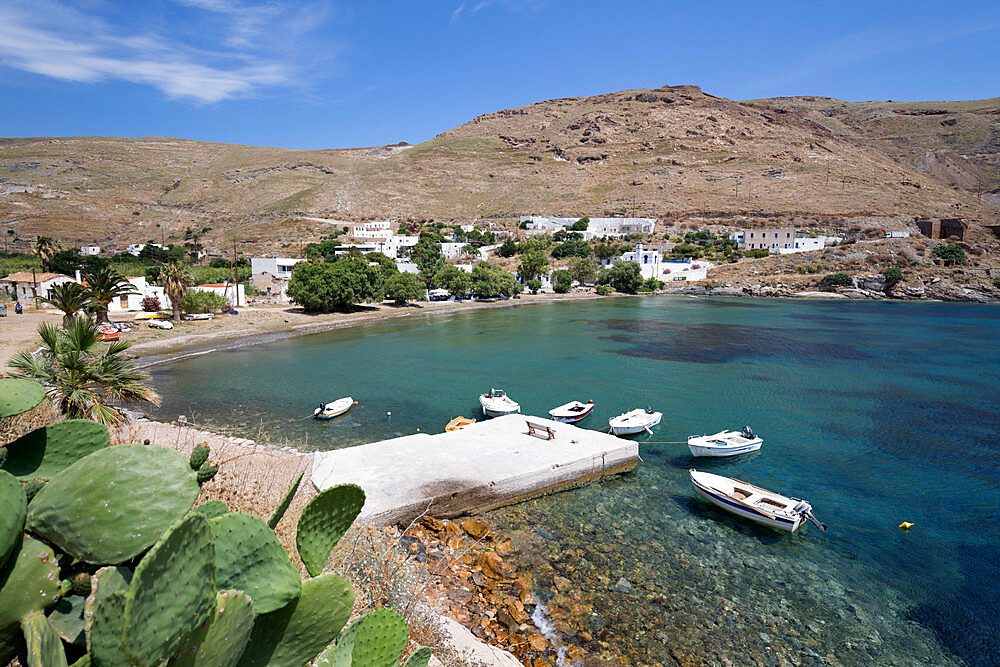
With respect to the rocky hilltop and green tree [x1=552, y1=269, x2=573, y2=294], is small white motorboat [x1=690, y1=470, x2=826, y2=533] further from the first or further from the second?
the rocky hilltop

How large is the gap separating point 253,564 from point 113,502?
0.72m

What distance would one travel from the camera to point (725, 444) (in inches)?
685

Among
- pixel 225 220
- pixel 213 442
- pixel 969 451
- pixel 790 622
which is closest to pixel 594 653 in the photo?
pixel 790 622

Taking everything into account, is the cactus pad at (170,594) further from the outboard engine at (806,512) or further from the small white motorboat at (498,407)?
the small white motorboat at (498,407)

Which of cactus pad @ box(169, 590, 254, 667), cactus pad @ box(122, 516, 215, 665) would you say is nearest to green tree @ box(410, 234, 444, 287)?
cactus pad @ box(169, 590, 254, 667)

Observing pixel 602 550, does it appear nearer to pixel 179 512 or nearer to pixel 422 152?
pixel 179 512

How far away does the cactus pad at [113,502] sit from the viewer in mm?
2332

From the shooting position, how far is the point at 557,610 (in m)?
9.23

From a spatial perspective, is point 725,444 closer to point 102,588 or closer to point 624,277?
point 102,588

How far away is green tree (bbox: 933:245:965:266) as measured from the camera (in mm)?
78688

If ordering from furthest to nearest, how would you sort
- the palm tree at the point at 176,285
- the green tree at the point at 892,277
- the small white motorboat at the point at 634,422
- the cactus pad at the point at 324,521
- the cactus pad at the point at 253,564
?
the green tree at the point at 892,277
the palm tree at the point at 176,285
the small white motorboat at the point at 634,422
the cactus pad at the point at 324,521
the cactus pad at the point at 253,564

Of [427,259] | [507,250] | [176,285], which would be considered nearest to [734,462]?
[176,285]

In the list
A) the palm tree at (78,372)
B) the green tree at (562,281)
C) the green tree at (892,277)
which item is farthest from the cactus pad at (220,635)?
the green tree at (892,277)

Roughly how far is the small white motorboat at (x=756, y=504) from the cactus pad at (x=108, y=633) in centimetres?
1348
